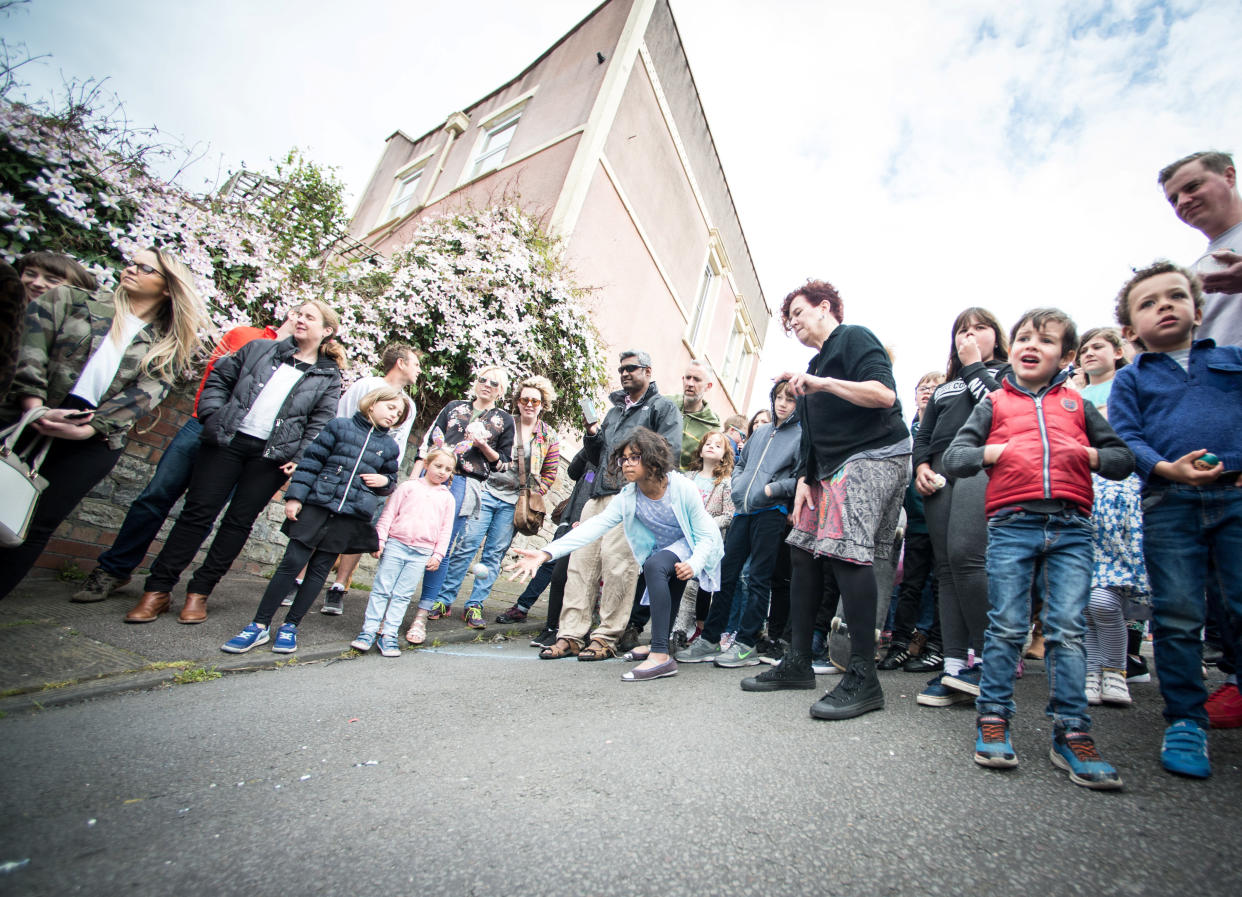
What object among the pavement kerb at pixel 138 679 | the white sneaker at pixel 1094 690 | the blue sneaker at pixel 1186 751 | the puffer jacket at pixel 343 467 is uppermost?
the puffer jacket at pixel 343 467

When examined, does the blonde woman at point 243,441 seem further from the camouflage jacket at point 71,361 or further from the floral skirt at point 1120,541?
the floral skirt at point 1120,541

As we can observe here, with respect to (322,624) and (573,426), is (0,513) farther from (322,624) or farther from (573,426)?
(573,426)

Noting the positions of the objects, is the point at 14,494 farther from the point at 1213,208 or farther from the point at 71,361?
the point at 1213,208

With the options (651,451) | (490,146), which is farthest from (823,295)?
(490,146)

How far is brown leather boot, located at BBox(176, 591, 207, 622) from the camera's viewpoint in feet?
11.5

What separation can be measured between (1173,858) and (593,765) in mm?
1531

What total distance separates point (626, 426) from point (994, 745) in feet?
10.1

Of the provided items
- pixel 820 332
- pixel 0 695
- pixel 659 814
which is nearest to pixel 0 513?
pixel 0 695

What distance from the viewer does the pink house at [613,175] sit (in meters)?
11.6

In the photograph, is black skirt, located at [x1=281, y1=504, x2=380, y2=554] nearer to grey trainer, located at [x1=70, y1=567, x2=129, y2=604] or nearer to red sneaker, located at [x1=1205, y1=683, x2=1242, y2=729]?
grey trainer, located at [x1=70, y1=567, x2=129, y2=604]

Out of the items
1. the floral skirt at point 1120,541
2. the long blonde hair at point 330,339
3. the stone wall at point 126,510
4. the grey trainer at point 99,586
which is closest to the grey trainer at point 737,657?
the floral skirt at point 1120,541

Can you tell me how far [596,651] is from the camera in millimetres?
3885

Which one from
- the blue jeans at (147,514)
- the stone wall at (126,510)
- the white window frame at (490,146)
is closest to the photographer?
the blue jeans at (147,514)

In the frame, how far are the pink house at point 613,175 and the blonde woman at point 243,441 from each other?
6069mm
